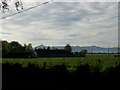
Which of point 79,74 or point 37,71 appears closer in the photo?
point 79,74

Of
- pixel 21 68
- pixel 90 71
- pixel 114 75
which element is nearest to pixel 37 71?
pixel 21 68

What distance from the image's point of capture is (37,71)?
41.0 ft

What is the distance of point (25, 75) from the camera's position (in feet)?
43.8

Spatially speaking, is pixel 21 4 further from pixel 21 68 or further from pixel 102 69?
pixel 102 69

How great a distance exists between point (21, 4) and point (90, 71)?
6.64 metres

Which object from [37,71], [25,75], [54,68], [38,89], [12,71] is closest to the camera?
[38,89]

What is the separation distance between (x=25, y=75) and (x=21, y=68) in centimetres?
76

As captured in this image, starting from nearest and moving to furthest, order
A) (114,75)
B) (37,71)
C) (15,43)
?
(114,75)
(37,71)
(15,43)

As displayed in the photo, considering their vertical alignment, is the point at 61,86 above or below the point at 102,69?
below

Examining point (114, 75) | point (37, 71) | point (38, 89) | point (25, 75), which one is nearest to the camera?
point (114, 75)

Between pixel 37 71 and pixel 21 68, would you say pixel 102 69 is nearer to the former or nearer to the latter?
pixel 37 71

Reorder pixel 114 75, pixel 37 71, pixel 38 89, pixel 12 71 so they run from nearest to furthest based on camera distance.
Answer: pixel 114 75 → pixel 38 89 → pixel 37 71 → pixel 12 71

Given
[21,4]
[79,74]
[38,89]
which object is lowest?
[38,89]

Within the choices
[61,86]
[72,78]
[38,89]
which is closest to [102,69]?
[72,78]
